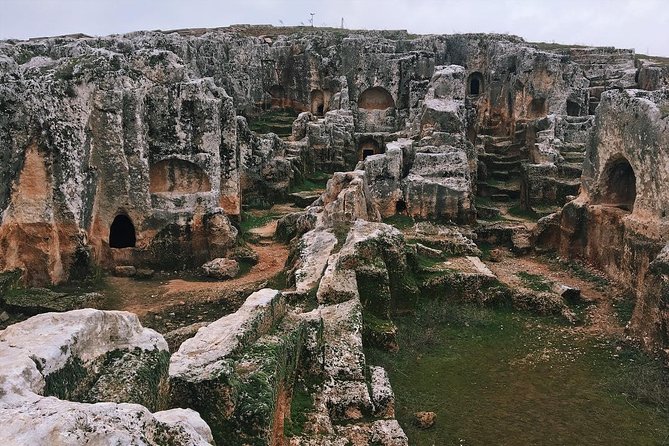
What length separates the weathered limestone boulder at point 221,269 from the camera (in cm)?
1429

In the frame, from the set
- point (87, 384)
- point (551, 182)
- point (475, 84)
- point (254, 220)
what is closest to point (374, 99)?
point (475, 84)

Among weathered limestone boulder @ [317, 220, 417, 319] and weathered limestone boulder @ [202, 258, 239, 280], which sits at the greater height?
weathered limestone boulder @ [317, 220, 417, 319]

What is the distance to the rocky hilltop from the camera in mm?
4605

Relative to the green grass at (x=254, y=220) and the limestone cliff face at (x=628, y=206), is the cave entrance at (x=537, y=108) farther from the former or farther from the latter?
the green grass at (x=254, y=220)

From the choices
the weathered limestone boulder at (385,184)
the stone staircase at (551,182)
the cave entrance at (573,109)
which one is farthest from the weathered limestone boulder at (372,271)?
the cave entrance at (573,109)

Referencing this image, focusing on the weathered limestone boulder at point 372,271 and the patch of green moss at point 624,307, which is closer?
the weathered limestone boulder at point 372,271

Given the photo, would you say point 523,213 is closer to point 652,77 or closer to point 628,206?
point 628,206

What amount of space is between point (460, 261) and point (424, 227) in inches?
87.6

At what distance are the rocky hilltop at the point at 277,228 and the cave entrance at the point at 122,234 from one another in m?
0.11

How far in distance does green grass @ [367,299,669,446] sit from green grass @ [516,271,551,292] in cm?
117

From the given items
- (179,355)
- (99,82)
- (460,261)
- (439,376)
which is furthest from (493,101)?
(179,355)

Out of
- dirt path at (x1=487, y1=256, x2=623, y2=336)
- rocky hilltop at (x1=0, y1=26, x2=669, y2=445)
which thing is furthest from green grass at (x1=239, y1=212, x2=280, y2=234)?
dirt path at (x1=487, y1=256, x2=623, y2=336)

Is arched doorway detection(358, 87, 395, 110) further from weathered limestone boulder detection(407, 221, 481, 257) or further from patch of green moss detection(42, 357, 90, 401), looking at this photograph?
patch of green moss detection(42, 357, 90, 401)

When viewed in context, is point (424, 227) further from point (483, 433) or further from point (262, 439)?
point (262, 439)
